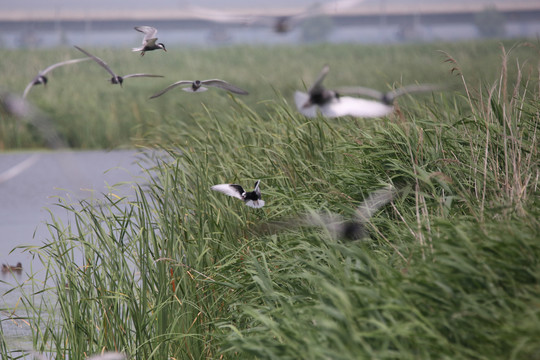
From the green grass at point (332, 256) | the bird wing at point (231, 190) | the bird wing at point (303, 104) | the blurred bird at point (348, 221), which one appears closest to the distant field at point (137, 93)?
the green grass at point (332, 256)

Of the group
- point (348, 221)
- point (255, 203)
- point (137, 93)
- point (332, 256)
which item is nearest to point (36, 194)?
point (137, 93)

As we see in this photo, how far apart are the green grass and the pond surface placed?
82 cm

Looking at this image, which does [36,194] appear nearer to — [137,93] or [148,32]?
[137,93]

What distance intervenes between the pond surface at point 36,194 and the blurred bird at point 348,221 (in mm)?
1283

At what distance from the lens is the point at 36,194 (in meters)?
11.1

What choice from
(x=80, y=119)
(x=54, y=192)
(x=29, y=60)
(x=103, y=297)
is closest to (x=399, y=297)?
(x=103, y=297)

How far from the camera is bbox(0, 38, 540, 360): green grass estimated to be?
2.28 m

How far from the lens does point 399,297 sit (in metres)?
2.32

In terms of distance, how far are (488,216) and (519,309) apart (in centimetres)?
70

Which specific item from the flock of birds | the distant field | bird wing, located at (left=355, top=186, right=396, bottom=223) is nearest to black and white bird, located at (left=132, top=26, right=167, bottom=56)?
the flock of birds

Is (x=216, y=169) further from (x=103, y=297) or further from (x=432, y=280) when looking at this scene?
(x=432, y=280)

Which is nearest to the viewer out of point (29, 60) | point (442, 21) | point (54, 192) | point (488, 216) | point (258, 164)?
point (488, 216)

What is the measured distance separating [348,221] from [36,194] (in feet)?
29.1

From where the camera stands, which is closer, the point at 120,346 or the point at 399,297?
the point at 399,297
